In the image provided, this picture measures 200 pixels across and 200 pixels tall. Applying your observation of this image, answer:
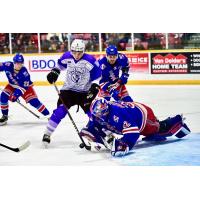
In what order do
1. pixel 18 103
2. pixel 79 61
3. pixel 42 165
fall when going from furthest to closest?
pixel 18 103 → pixel 79 61 → pixel 42 165

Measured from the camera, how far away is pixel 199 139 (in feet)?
11.5

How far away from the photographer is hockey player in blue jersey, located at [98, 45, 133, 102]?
3584 mm

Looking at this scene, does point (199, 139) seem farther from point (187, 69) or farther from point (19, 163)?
point (19, 163)

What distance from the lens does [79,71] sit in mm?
3682

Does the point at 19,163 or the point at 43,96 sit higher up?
the point at 43,96

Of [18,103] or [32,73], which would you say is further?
[18,103]

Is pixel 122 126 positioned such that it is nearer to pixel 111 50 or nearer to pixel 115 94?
pixel 115 94

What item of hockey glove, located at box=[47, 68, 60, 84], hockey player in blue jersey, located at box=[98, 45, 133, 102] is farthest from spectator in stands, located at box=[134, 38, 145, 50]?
hockey glove, located at box=[47, 68, 60, 84]

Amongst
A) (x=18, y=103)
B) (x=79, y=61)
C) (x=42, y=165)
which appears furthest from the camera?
(x=18, y=103)

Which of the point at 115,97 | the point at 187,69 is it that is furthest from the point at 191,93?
the point at 115,97

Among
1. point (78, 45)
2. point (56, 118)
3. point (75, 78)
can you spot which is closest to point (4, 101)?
point (56, 118)

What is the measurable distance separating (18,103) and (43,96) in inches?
11.0

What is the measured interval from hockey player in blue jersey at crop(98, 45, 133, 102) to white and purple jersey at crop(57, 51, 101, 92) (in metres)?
0.05

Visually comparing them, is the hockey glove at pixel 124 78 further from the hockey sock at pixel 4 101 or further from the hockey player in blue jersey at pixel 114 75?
the hockey sock at pixel 4 101
